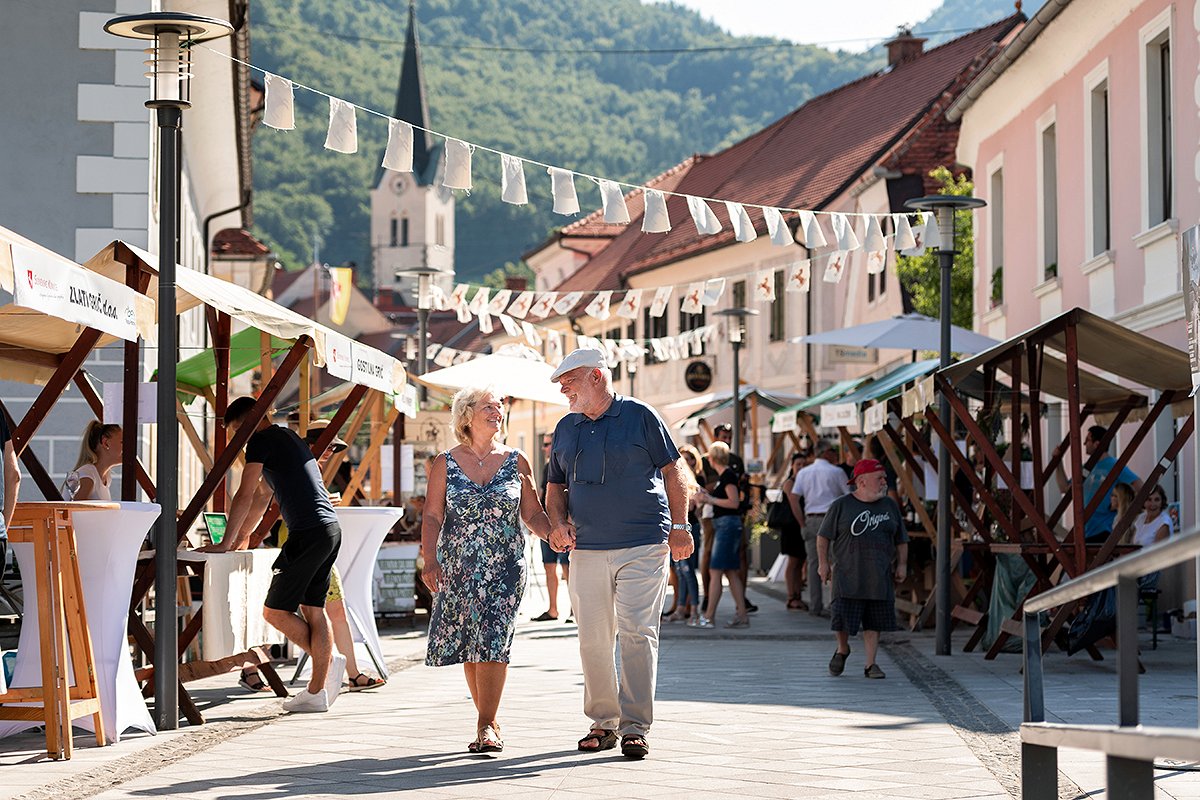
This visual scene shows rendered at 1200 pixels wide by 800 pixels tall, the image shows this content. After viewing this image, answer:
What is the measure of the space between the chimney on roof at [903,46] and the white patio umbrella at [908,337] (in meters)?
26.2

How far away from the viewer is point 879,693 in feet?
37.0

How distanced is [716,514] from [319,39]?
383 ft

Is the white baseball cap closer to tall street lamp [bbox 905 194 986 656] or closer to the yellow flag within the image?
tall street lamp [bbox 905 194 986 656]

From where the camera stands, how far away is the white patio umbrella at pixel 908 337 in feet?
61.4

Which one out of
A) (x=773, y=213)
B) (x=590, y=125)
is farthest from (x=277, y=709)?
(x=590, y=125)

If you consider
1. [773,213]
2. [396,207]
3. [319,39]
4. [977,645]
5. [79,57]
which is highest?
[319,39]

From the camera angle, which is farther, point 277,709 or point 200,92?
point 200,92

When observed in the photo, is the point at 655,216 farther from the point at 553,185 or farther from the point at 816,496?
the point at 816,496

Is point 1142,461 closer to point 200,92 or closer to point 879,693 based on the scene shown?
point 879,693

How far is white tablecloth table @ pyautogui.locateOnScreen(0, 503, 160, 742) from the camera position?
28.4ft

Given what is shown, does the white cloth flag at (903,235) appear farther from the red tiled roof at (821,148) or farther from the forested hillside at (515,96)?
the forested hillside at (515,96)

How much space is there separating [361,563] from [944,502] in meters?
5.00

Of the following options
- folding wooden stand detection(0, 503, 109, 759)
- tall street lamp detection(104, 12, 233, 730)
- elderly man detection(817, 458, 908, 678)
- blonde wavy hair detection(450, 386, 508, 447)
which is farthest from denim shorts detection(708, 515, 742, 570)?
folding wooden stand detection(0, 503, 109, 759)

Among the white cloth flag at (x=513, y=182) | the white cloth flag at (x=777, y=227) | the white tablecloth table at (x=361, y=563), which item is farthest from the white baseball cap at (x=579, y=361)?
the white cloth flag at (x=777, y=227)
